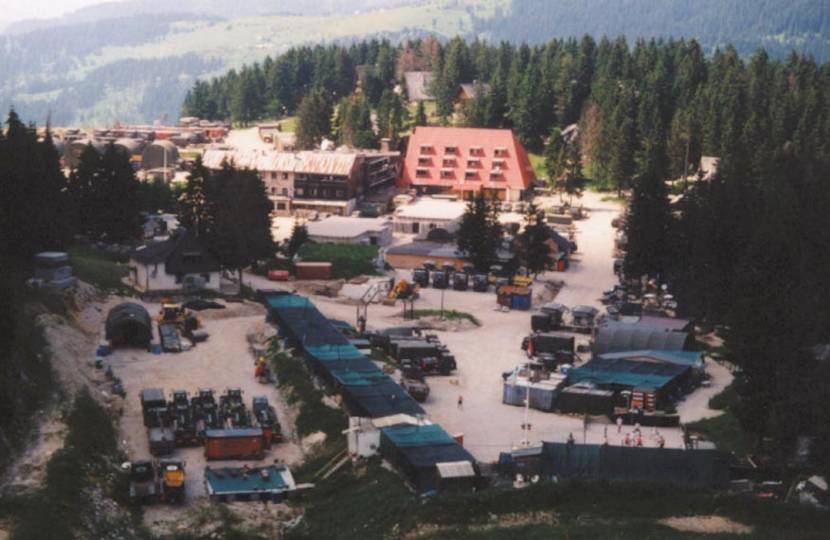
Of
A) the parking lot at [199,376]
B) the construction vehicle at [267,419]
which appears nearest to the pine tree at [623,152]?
the parking lot at [199,376]

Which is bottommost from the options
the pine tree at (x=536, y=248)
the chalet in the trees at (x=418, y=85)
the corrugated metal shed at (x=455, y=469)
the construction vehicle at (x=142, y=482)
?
the pine tree at (x=536, y=248)

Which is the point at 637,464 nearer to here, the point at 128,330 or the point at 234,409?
the point at 234,409

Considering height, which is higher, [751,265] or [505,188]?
[751,265]

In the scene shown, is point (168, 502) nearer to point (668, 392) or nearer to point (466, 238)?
point (668, 392)

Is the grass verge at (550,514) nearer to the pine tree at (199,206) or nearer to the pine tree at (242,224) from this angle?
the pine tree at (242,224)

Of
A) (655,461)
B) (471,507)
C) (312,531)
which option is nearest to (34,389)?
(312,531)

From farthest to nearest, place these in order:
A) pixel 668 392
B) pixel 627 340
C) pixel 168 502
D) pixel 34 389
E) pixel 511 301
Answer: pixel 511 301 < pixel 627 340 < pixel 668 392 < pixel 34 389 < pixel 168 502

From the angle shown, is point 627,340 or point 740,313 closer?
point 740,313

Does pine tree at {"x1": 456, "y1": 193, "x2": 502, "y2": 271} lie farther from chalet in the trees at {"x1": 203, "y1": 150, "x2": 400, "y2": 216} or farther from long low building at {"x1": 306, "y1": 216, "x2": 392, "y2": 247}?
chalet in the trees at {"x1": 203, "y1": 150, "x2": 400, "y2": 216}
